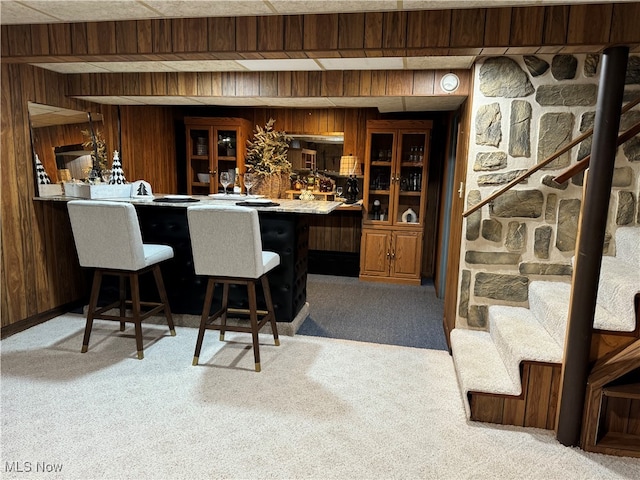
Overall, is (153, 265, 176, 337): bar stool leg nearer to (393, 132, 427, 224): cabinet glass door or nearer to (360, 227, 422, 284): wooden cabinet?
(360, 227, 422, 284): wooden cabinet

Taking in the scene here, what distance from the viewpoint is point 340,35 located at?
2428 mm

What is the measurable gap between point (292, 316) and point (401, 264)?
2087 millimetres

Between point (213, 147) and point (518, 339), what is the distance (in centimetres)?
441

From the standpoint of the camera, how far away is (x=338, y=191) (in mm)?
5758

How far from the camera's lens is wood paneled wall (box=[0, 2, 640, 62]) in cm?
223

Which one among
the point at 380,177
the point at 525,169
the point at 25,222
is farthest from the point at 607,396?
the point at 25,222

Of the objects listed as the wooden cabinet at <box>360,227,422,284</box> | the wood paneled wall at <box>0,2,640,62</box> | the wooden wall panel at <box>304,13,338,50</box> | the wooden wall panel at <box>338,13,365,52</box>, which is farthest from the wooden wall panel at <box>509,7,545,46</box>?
the wooden cabinet at <box>360,227,422,284</box>

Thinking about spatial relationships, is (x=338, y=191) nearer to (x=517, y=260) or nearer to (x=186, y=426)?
(x=517, y=260)

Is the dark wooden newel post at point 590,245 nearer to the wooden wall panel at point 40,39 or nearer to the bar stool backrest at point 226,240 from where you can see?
the bar stool backrest at point 226,240

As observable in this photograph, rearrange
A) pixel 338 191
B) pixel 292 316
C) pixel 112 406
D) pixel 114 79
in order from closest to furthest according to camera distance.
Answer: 1. pixel 112 406
2. pixel 292 316
3. pixel 114 79
4. pixel 338 191

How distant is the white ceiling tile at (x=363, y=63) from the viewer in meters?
3.05

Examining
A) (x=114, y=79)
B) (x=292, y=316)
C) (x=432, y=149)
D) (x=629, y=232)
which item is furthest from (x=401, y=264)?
(x=114, y=79)

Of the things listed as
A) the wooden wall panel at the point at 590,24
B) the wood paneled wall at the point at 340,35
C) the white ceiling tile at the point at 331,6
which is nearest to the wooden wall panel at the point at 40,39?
the wood paneled wall at the point at 340,35

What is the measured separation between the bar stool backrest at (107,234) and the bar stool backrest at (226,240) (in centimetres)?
42
